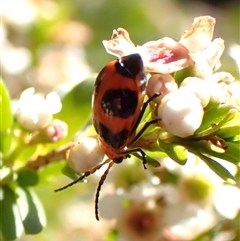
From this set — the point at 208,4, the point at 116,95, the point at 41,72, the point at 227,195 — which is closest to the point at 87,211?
the point at 41,72

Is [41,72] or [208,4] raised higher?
[41,72]

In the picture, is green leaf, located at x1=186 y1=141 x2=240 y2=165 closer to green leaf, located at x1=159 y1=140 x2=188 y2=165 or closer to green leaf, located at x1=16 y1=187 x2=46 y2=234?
green leaf, located at x1=159 y1=140 x2=188 y2=165

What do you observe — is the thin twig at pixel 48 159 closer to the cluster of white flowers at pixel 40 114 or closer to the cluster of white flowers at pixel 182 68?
the cluster of white flowers at pixel 40 114

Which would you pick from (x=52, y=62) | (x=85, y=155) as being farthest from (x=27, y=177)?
(x=52, y=62)

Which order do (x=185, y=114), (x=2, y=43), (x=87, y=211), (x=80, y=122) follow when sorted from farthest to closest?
1. (x=87, y=211)
2. (x=2, y=43)
3. (x=80, y=122)
4. (x=185, y=114)

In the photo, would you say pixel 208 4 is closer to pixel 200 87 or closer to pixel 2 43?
pixel 2 43
